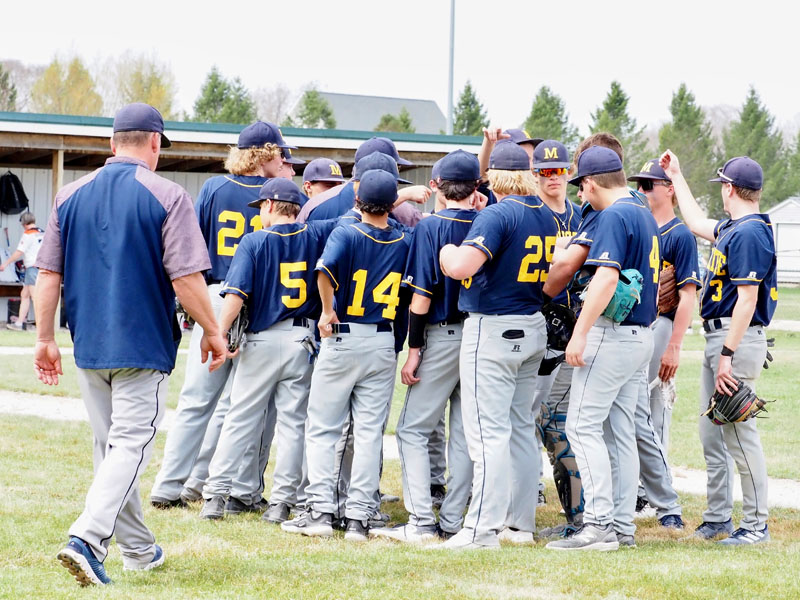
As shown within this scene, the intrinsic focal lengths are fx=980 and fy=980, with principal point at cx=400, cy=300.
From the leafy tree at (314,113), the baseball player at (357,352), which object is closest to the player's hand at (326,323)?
the baseball player at (357,352)

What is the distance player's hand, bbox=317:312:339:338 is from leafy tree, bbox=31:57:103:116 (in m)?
59.3

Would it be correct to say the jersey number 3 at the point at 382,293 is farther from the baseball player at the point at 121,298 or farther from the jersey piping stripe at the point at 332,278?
the baseball player at the point at 121,298

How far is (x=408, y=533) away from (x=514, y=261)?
63.8 inches

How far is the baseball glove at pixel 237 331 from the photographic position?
18.4 feet

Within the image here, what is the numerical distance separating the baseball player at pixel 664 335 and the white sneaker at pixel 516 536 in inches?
39.4

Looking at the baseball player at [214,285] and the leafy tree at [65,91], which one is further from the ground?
the leafy tree at [65,91]

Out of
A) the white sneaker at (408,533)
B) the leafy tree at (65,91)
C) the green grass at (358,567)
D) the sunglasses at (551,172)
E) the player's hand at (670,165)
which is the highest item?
the leafy tree at (65,91)

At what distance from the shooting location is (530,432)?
5.55 meters

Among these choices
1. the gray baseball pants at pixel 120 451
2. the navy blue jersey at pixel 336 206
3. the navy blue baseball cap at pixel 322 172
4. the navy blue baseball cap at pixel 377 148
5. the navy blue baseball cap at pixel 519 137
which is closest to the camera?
the gray baseball pants at pixel 120 451

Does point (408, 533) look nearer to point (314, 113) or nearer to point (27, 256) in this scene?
point (27, 256)

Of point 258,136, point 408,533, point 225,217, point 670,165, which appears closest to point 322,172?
point 258,136

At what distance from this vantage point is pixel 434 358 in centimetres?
549

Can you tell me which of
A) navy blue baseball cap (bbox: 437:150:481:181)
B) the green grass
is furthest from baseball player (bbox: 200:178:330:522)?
navy blue baseball cap (bbox: 437:150:481:181)

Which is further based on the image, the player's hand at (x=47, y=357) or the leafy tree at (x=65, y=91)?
the leafy tree at (x=65, y=91)
